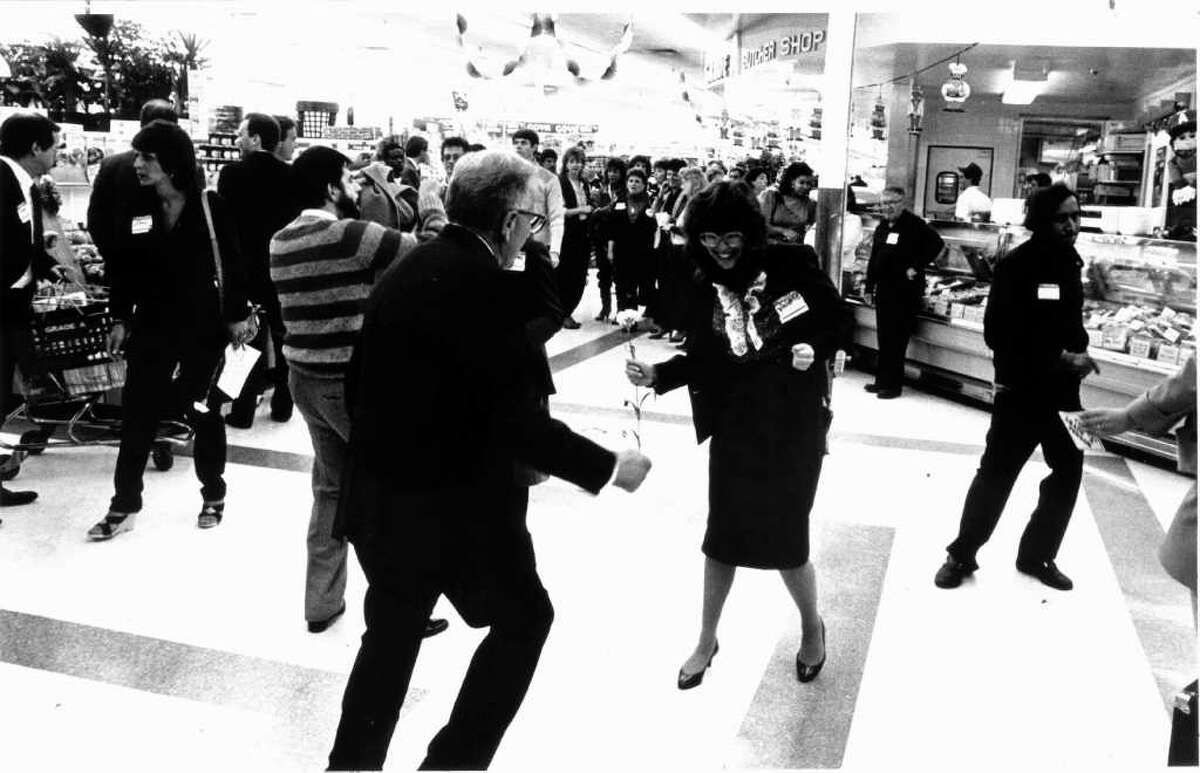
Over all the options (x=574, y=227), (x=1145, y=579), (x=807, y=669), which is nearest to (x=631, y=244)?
(x=574, y=227)

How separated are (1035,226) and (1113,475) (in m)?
2.14

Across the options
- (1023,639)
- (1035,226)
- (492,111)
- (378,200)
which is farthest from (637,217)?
(492,111)

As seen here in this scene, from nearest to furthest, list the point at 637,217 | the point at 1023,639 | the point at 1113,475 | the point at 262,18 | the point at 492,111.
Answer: the point at 1023,639
the point at 1113,475
the point at 637,217
the point at 262,18
the point at 492,111

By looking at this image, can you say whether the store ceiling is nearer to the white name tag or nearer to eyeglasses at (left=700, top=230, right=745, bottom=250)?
the white name tag

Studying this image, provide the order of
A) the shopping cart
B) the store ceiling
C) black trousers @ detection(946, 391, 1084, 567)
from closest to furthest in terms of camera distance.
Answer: black trousers @ detection(946, 391, 1084, 567) < the shopping cart < the store ceiling

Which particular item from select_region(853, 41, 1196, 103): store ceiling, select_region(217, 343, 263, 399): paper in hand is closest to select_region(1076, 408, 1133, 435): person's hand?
select_region(217, 343, 263, 399): paper in hand

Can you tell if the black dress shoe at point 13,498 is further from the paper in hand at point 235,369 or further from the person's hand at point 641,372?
the person's hand at point 641,372

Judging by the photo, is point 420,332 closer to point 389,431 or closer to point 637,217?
point 389,431

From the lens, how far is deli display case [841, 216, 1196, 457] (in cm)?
540

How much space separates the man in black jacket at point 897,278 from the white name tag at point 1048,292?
3.44 metres

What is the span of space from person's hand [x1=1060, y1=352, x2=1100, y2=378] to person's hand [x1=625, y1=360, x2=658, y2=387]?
1.61 m

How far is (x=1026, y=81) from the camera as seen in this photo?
1377 centimetres

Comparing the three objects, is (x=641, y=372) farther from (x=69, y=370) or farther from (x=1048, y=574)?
(x=69, y=370)

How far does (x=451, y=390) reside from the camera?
6.02 ft
